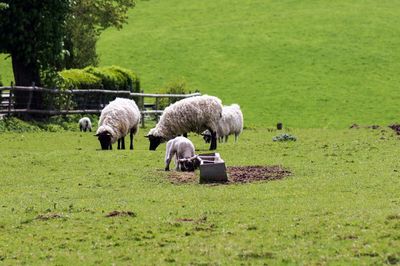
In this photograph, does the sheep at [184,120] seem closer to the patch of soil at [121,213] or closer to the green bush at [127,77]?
the patch of soil at [121,213]

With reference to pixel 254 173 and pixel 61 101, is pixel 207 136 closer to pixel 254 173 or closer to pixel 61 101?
pixel 61 101

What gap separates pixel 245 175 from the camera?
2102cm

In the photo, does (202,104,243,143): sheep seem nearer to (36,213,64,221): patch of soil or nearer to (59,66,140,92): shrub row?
(59,66,140,92): shrub row

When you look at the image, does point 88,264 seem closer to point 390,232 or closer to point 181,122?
point 390,232

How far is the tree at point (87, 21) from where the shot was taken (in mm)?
55250

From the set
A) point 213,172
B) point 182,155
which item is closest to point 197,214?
point 213,172

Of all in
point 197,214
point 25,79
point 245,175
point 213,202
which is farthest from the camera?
point 25,79

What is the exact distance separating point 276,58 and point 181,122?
143ft

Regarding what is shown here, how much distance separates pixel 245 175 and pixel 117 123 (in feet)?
34.3

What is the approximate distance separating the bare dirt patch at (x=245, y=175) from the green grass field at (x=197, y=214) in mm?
355

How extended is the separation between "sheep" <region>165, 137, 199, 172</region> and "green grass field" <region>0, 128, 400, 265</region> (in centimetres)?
48

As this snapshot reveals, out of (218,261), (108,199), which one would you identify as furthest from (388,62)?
(218,261)

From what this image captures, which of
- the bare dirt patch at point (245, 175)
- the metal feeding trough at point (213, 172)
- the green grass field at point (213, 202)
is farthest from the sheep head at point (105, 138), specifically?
the metal feeding trough at point (213, 172)

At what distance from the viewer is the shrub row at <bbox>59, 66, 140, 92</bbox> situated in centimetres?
4603
